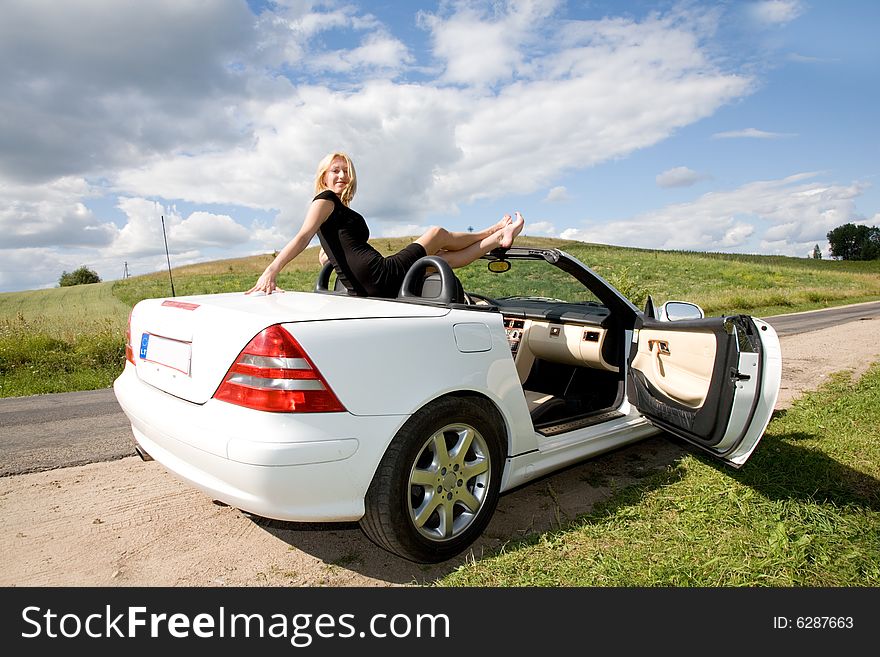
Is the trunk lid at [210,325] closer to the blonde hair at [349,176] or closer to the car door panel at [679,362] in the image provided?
the blonde hair at [349,176]

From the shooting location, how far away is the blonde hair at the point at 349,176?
3566mm

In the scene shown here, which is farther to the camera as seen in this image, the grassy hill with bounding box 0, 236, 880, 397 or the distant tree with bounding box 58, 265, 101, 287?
the distant tree with bounding box 58, 265, 101, 287

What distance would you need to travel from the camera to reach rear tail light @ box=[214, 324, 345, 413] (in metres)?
2.19

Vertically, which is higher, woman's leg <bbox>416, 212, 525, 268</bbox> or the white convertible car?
woman's leg <bbox>416, 212, 525, 268</bbox>

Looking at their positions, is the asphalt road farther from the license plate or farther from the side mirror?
the side mirror

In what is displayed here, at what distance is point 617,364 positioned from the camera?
3.85 m

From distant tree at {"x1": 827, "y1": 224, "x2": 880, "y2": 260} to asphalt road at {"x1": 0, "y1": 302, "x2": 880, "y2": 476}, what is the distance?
124517 millimetres

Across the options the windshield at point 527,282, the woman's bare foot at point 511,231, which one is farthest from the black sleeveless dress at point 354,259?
the woman's bare foot at point 511,231

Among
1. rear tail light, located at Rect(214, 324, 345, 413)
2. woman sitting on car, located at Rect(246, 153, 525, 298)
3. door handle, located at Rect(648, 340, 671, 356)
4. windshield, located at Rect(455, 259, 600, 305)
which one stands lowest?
door handle, located at Rect(648, 340, 671, 356)

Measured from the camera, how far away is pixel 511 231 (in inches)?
157

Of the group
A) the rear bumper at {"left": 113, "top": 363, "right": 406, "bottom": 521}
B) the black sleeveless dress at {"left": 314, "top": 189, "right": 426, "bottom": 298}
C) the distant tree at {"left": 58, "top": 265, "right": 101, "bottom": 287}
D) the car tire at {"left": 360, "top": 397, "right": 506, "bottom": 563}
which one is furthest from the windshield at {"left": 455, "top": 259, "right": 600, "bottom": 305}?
the distant tree at {"left": 58, "top": 265, "right": 101, "bottom": 287}

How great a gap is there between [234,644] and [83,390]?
630 cm

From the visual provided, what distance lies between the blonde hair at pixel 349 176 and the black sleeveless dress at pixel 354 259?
0.12 meters

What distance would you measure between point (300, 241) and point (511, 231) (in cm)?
148
